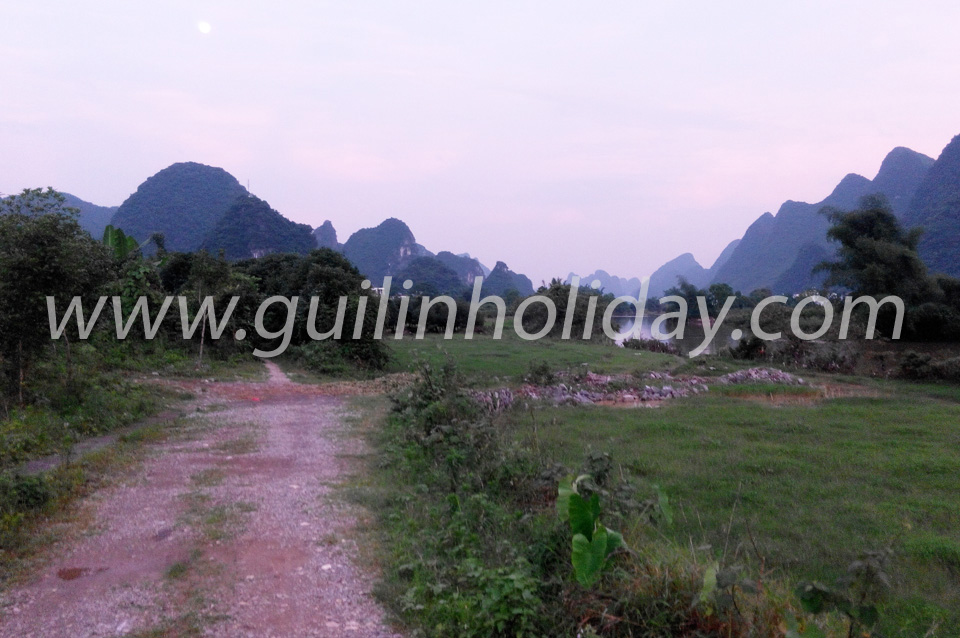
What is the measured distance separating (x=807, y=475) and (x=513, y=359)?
14.4m

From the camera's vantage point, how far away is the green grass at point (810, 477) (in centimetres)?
479

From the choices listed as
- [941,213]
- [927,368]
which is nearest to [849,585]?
[927,368]

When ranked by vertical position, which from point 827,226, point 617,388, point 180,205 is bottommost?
point 617,388

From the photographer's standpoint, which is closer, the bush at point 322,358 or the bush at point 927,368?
the bush at point 322,358

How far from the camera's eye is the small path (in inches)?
137

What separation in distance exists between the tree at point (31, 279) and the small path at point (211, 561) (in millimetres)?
2961

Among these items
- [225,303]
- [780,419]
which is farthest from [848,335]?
[225,303]

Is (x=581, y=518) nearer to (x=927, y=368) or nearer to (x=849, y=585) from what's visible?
(x=849, y=585)

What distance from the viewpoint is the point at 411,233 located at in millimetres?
107875

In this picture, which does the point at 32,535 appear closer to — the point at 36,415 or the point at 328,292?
the point at 36,415

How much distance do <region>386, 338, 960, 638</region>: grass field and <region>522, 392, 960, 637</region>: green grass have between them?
0.05 ft

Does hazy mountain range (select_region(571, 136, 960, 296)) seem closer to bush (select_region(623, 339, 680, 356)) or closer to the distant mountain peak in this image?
bush (select_region(623, 339, 680, 356))

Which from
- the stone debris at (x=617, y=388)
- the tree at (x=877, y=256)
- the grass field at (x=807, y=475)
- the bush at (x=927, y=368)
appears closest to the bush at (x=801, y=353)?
the bush at (x=927, y=368)

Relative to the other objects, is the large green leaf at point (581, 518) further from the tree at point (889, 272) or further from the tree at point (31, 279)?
the tree at point (889, 272)
